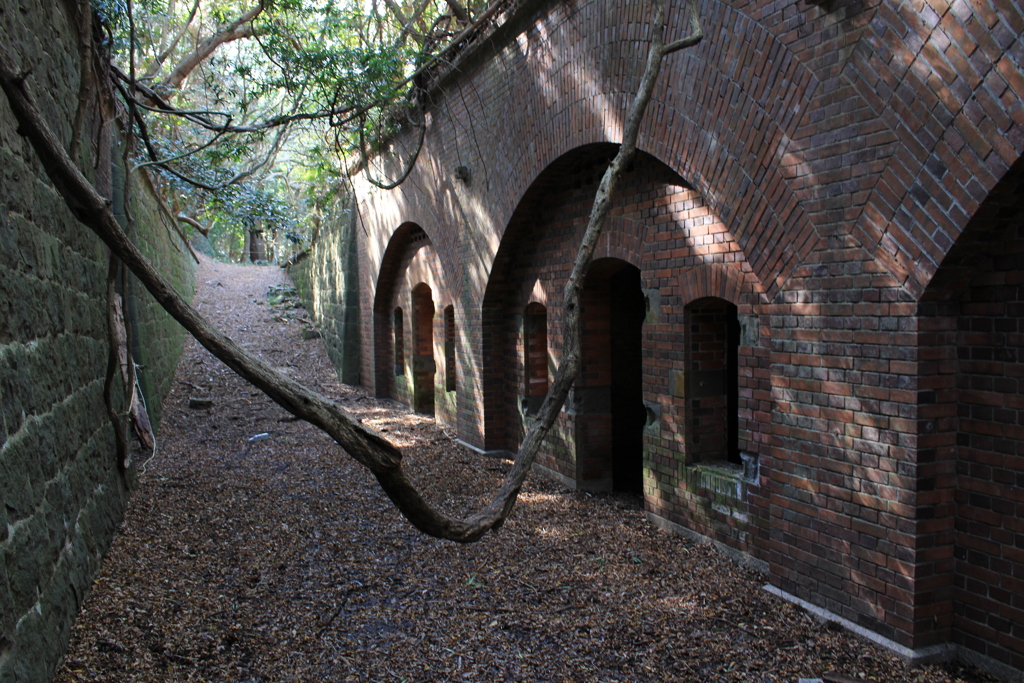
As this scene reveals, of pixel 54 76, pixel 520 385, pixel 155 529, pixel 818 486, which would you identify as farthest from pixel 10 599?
pixel 520 385

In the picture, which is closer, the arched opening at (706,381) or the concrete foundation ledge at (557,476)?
the arched opening at (706,381)

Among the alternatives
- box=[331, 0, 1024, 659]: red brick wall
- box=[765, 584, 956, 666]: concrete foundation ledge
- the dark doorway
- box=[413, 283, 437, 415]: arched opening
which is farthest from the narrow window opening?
box=[765, 584, 956, 666]: concrete foundation ledge

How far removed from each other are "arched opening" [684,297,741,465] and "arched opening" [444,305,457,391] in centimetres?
526

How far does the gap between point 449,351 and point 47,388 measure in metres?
6.76

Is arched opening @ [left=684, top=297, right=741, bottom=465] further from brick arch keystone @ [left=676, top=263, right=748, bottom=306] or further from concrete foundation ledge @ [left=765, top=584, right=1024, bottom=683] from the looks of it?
concrete foundation ledge @ [left=765, top=584, right=1024, bottom=683]

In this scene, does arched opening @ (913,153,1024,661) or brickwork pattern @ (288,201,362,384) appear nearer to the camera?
arched opening @ (913,153,1024,661)

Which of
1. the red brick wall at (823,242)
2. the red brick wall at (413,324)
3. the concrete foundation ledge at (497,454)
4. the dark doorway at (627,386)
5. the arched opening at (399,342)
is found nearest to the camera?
the red brick wall at (823,242)

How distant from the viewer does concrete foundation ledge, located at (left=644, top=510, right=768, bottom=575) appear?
16.1ft

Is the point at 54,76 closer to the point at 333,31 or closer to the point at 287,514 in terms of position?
the point at 287,514

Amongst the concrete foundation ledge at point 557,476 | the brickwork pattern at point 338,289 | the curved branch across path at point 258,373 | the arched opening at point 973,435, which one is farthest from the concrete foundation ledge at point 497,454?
the brickwork pattern at point 338,289

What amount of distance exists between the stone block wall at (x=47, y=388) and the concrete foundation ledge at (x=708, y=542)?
4238 mm

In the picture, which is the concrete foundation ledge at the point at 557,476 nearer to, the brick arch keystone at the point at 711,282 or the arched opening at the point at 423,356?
the brick arch keystone at the point at 711,282

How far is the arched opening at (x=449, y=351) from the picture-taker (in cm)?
1027

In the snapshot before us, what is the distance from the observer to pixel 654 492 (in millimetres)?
5980
